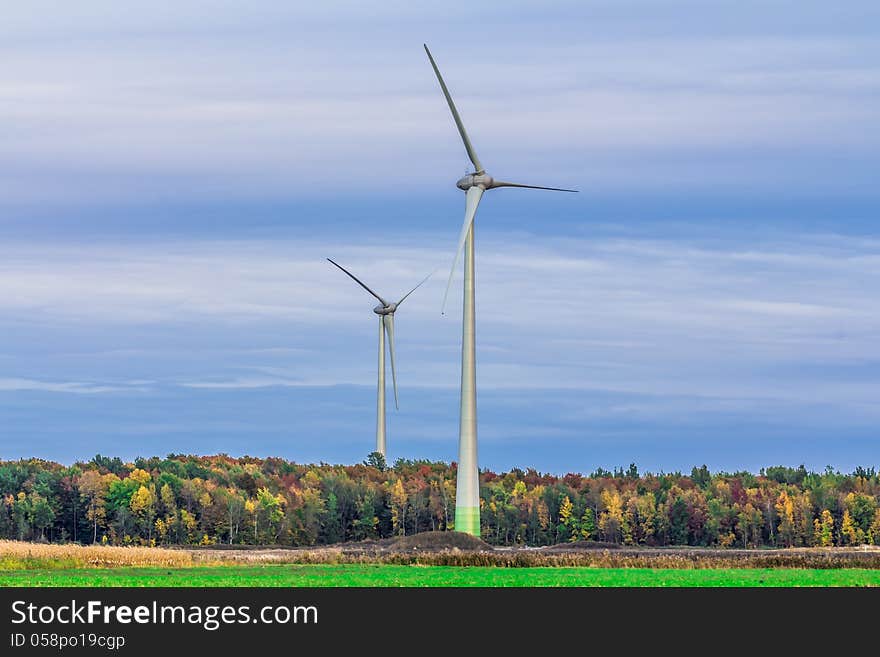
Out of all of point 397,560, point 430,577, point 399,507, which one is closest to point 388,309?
point 399,507

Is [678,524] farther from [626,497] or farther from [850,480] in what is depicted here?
[850,480]

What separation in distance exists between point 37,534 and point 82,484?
8496mm

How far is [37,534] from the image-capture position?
17562 cm

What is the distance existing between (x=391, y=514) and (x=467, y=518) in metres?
72.6

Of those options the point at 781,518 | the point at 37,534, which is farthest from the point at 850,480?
the point at 37,534

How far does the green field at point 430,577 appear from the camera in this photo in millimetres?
66500

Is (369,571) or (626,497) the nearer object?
(369,571)

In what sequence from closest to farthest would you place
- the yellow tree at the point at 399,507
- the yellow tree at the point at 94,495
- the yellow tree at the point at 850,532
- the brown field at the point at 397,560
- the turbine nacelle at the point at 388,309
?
the brown field at the point at 397,560
the turbine nacelle at the point at 388,309
the yellow tree at the point at 94,495
the yellow tree at the point at 850,532
the yellow tree at the point at 399,507

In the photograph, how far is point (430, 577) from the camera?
72000mm

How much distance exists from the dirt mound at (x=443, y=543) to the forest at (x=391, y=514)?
65805 mm

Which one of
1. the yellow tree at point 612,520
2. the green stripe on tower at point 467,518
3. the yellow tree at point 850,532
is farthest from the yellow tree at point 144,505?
the yellow tree at point 850,532

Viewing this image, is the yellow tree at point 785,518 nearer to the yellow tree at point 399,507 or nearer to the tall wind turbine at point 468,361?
the yellow tree at point 399,507
